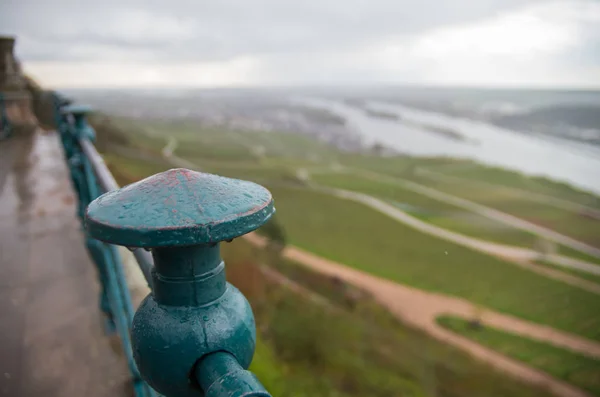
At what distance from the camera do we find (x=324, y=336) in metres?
16.9

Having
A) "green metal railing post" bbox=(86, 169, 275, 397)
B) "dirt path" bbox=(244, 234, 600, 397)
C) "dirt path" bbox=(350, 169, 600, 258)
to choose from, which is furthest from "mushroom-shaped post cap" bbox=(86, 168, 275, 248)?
"dirt path" bbox=(350, 169, 600, 258)

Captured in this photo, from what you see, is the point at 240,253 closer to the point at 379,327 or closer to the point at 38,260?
the point at 379,327

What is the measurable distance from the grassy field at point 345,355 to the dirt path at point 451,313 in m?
1.07

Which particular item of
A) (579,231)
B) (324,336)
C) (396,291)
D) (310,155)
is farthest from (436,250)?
(310,155)

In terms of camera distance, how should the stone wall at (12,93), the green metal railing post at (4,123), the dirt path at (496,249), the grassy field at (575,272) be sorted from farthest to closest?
the grassy field at (575,272) < the dirt path at (496,249) < the stone wall at (12,93) < the green metal railing post at (4,123)

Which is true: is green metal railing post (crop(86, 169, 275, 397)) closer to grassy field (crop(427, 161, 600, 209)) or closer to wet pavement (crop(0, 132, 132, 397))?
wet pavement (crop(0, 132, 132, 397))

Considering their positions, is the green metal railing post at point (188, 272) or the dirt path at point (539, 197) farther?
the dirt path at point (539, 197)

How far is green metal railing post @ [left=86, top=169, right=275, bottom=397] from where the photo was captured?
2.50ft

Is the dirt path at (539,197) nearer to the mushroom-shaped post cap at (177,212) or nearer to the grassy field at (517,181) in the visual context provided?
the grassy field at (517,181)

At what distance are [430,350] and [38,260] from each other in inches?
762

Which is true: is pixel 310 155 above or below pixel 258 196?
below

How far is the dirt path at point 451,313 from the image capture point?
19.5 m

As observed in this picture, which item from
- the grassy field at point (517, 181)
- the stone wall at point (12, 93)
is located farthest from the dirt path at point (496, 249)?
the stone wall at point (12, 93)

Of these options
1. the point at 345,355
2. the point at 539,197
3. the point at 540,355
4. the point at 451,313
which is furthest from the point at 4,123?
the point at 539,197
